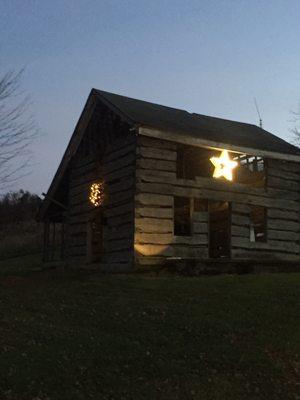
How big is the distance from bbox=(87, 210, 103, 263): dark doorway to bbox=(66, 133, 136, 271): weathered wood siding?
0.60 ft

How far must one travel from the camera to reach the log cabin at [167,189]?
20.7 metres

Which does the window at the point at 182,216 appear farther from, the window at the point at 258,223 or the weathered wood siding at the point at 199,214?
the window at the point at 258,223

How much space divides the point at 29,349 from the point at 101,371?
140cm

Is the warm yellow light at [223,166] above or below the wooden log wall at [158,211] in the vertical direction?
above

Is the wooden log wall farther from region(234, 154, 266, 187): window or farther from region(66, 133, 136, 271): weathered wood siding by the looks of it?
region(234, 154, 266, 187): window

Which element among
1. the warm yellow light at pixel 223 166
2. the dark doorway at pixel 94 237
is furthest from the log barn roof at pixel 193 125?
the dark doorway at pixel 94 237

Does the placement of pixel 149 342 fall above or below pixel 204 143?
below

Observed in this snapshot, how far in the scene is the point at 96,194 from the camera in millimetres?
23422

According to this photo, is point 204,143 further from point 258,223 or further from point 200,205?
point 258,223

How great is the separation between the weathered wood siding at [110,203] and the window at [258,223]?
20.0 feet

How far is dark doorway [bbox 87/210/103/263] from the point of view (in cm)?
2386

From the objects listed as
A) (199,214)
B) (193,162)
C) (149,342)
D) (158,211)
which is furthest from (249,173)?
(149,342)

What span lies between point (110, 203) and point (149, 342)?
11.3 meters

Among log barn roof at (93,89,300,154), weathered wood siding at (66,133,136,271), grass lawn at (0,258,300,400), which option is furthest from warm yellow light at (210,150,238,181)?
grass lawn at (0,258,300,400)
